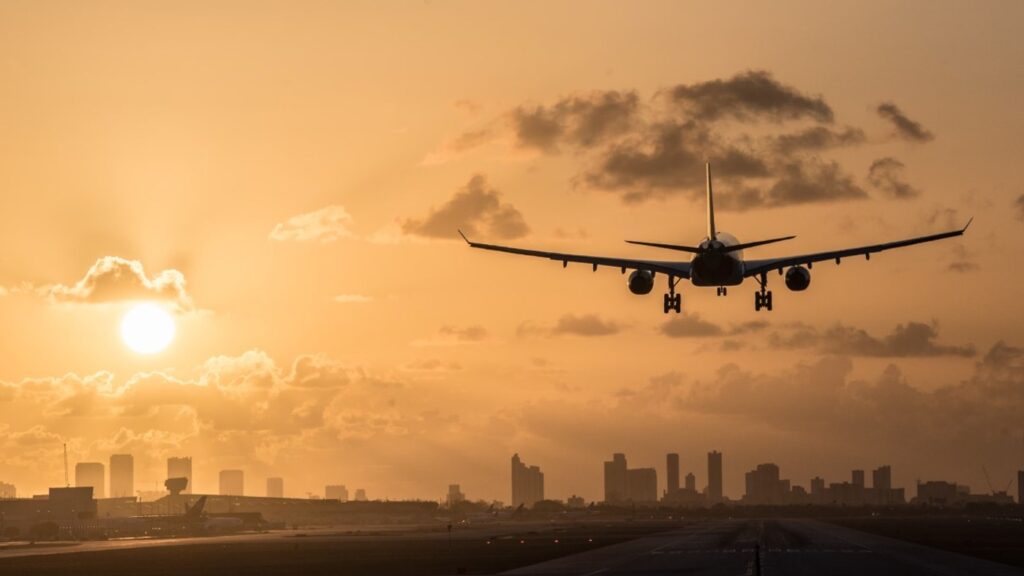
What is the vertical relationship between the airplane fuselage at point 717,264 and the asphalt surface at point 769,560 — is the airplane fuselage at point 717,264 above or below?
above

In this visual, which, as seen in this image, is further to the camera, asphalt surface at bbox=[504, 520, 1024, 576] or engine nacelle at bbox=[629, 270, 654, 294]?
engine nacelle at bbox=[629, 270, 654, 294]

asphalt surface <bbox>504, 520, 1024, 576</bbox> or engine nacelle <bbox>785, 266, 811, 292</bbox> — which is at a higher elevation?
engine nacelle <bbox>785, 266, 811, 292</bbox>

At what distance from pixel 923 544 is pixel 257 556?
66.1 metres

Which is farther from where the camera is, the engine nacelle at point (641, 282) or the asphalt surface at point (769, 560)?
the engine nacelle at point (641, 282)

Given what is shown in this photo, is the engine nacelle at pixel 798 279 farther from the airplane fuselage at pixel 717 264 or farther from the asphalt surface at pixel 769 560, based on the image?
the asphalt surface at pixel 769 560

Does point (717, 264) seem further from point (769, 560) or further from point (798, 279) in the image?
point (769, 560)

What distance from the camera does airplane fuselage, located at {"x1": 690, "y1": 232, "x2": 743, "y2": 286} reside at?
8275 centimetres

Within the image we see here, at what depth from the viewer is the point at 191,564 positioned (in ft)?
352

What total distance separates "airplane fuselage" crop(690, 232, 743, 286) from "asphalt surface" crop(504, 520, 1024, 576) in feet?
58.1

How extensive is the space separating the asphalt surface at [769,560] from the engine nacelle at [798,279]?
60.2 ft

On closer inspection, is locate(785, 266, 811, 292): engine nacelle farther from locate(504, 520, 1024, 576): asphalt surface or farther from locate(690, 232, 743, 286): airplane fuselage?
locate(504, 520, 1024, 576): asphalt surface

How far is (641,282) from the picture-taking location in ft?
292

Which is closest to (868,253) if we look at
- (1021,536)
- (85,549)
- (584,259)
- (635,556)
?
(584,259)

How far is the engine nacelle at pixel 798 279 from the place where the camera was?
8744 centimetres
